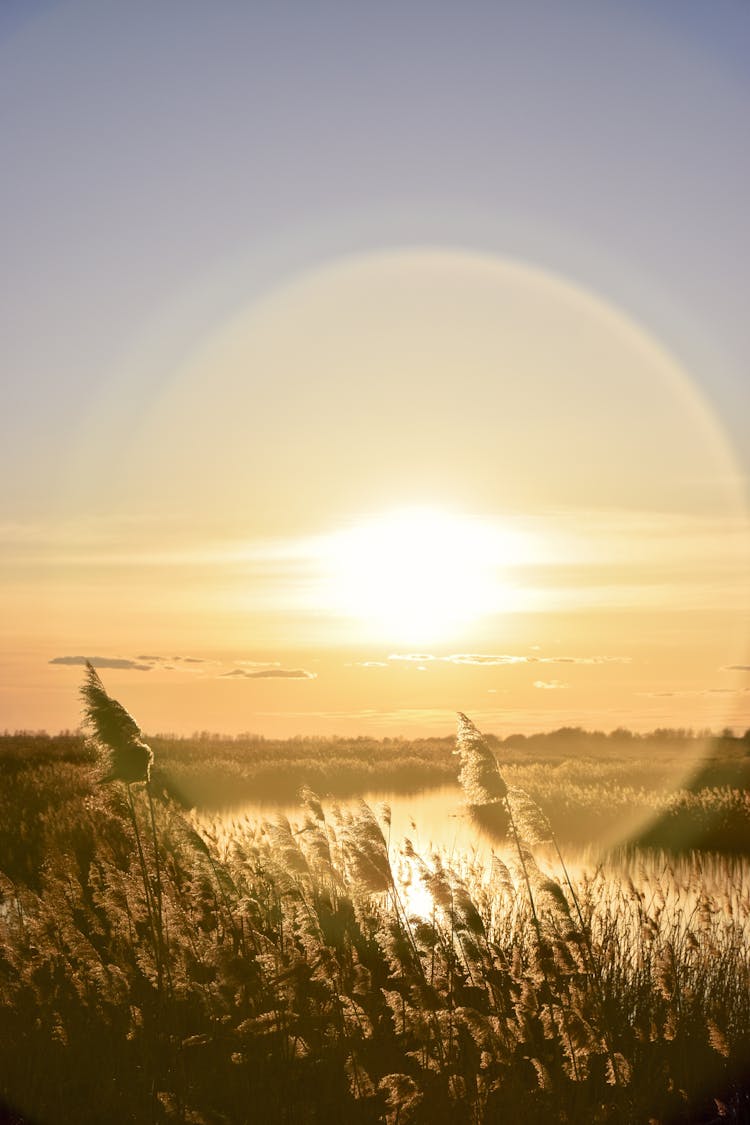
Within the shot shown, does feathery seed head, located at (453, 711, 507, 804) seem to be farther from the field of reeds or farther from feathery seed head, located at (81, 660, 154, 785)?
feathery seed head, located at (81, 660, 154, 785)

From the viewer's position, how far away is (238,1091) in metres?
7.59

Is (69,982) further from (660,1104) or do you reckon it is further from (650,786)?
(650,786)

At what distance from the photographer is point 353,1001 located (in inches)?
285

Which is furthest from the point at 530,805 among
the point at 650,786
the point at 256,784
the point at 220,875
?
the point at 256,784

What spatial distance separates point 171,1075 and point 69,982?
2.82m

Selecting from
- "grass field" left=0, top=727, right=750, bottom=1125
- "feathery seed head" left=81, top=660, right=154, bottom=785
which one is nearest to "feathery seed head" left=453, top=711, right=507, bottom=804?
"grass field" left=0, top=727, right=750, bottom=1125

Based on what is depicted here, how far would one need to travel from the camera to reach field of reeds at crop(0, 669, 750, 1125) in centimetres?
727

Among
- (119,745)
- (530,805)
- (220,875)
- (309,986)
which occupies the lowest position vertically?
(309,986)

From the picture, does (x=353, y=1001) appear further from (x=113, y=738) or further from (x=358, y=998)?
(x=113, y=738)

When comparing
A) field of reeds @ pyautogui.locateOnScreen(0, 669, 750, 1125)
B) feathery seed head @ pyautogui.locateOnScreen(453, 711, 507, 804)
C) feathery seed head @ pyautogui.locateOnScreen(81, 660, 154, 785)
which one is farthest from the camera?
feathery seed head @ pyautogui.locateOnScreen(453, 711, 507, 804)

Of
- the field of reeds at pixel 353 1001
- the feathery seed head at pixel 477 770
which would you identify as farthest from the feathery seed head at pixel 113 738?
the feathery seed head at pixel 477 770

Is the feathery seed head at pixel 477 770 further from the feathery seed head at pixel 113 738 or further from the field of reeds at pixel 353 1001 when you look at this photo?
the feathery seed head at pixel 113 738

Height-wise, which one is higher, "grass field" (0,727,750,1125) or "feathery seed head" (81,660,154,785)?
"feathery seed head" (81,660,154,785)

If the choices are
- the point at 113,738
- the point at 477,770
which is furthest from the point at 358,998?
the point at 113,738
